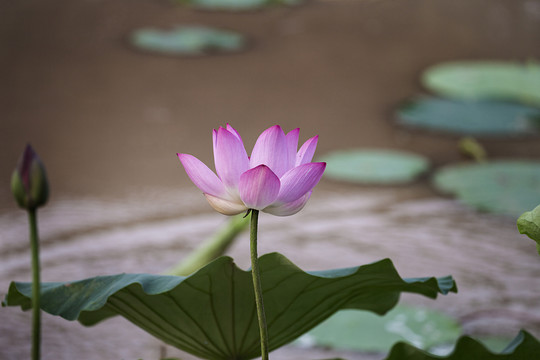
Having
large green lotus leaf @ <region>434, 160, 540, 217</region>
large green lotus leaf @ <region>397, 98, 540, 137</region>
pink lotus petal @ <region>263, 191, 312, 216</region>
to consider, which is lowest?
pink lotus petal @ <region>263, 191, 312, 216</region>

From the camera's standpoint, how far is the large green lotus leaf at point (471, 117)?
2.56 metres

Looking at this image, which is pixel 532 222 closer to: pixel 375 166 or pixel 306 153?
pixel 306 153

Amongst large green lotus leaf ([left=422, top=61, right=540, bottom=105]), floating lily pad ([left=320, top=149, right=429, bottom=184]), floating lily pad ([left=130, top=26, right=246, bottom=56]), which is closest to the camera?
floating lily pad ([left=320, top=149, right=429, bottom=184])

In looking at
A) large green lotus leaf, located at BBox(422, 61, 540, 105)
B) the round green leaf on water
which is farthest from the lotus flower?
the round green leaf on water

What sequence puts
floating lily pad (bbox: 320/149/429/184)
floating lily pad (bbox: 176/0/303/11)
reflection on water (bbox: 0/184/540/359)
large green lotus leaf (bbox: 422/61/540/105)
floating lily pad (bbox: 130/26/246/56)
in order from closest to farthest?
reflection on water (bbox: 0/184/540/359) → floating lily pad (bbox: 320/149/429/184) → large green lotus leaf (bbox: 422/61/540/105) → floating lily pad (bbox: 130/26/246/56) → floating lily pad (bbox: 176/0/303/11)

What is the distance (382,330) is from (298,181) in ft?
2.78

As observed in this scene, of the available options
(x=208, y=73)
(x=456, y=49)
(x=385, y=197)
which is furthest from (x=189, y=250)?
(x=456, y=49)

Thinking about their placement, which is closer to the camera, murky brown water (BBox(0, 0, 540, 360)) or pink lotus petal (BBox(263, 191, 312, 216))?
pink lotus petal (BBox(263, 191, 312, 216))

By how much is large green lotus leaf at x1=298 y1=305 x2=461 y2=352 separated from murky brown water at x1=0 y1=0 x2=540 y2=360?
0.06m

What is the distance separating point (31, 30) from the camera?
359cm

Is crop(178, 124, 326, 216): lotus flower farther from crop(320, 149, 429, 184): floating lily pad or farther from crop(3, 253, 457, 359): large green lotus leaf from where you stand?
crop(320, 149, 429, 184): floating lily pad

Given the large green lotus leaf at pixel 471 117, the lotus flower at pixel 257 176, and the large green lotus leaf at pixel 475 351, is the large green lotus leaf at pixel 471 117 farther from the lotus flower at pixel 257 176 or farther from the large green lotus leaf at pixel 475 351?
the lotus flower at pixel 257 176

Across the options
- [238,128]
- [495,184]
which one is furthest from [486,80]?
[238,128]

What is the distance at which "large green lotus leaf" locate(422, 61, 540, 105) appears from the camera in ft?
9.34
